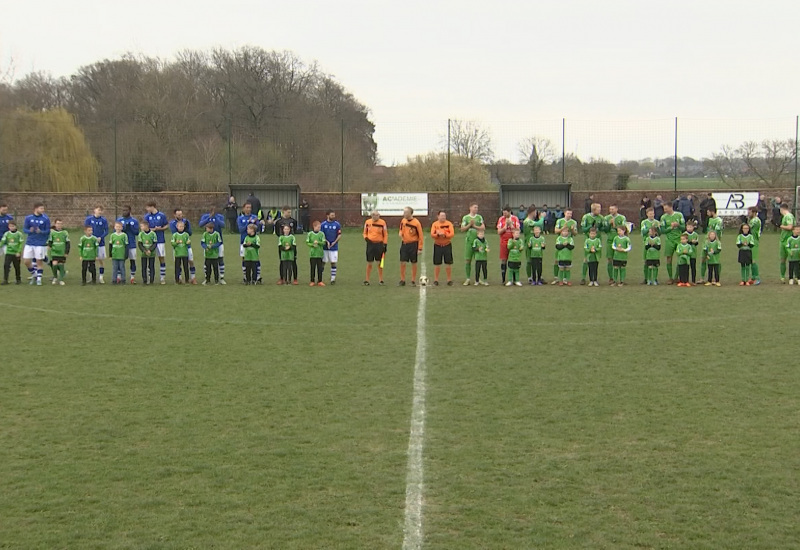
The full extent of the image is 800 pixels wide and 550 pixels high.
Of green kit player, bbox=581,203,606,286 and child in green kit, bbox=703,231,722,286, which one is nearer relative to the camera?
child in green kit, bbox=703,231,722,286

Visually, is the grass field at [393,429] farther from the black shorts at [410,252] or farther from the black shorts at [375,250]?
the black shorts at [375,250]

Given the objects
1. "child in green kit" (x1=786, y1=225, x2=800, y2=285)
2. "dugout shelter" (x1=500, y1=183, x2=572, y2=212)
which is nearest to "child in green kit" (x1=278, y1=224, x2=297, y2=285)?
"child in green kit" (x1=786, y1=225, x2=800, y2=285)

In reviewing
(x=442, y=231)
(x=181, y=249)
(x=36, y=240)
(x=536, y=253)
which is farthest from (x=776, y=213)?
(x=36, y=240)

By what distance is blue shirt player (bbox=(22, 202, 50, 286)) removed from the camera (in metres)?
18.8

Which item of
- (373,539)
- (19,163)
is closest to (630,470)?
(373,539)

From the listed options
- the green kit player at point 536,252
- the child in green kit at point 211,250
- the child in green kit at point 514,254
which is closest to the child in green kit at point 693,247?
the green kit player at point 536,252

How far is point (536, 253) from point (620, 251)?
173 cm

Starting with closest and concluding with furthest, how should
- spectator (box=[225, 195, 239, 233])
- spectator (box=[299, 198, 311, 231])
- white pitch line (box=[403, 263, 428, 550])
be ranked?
white pitch line (box=[403, 263, 428, 550]) < spectator (box=[225, 195, 239, 233]) < spectator (box=[299, 198, 311, 231])

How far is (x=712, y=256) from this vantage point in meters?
18.5

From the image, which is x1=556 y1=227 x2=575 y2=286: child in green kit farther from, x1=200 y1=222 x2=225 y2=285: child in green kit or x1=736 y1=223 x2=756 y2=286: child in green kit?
x1=200 y1=222 x2=225 y2=285: child in green kit

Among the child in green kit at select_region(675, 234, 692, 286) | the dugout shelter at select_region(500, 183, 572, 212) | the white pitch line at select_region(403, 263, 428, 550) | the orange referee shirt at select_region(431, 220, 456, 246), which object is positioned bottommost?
the white pitch line at select_region(403, 263, 428, 550)

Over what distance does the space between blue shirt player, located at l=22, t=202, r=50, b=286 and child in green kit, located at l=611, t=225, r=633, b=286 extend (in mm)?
11944

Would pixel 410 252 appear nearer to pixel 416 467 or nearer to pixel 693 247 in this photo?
pixel 693 247

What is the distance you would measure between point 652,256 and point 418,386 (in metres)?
10.7
